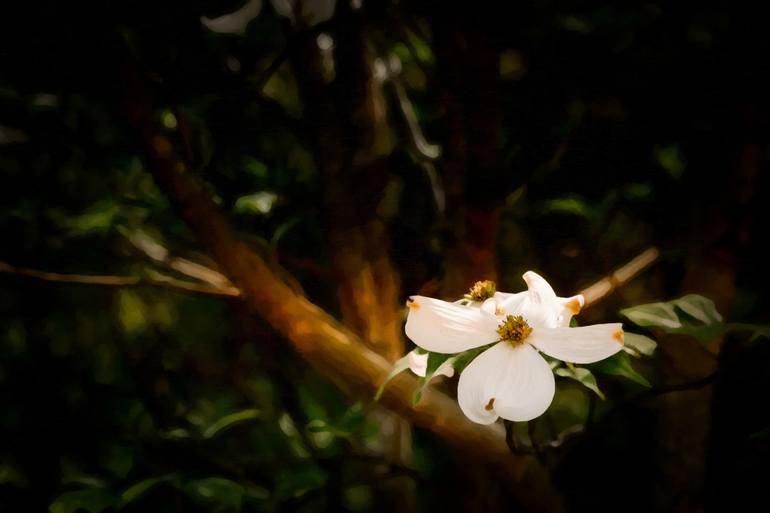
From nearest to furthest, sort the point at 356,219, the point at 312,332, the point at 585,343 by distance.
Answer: the point at 585,343 → the point at 312,332 → the point at 356,219

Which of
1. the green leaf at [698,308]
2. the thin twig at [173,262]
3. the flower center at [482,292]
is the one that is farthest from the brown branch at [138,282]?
the green leaf at [698,308]

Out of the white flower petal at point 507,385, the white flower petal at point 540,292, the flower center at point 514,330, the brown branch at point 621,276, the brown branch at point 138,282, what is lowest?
the white flower petal at point 507,385

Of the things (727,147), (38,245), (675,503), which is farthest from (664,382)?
(38,245)

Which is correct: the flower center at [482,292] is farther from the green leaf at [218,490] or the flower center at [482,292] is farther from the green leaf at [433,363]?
the green leaf at [218,490]

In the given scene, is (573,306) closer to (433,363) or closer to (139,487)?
(433,363)

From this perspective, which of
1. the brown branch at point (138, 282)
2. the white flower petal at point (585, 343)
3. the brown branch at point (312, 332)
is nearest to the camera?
the white flower petal at point (585, 343)

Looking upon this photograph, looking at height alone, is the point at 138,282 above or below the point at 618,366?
above

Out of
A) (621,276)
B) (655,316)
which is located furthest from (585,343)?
(621,276)

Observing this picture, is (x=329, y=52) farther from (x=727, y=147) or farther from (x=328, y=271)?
(x=727, y=147)
